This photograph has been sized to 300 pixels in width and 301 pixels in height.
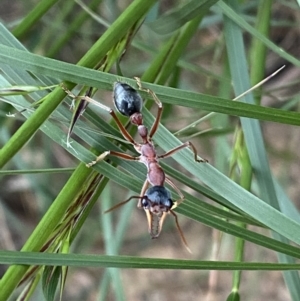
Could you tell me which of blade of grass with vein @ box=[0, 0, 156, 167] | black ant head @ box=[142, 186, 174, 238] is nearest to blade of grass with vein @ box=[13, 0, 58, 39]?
blade of grass with vein @ box=[0, 0, 156, 167]

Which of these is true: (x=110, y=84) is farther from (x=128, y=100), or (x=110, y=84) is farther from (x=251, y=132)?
(x=251, y=132)

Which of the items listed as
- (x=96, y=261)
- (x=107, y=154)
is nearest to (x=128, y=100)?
(x=107, y=154)

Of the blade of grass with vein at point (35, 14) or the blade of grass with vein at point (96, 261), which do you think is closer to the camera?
the blade of grass with vein at point (96, 261)

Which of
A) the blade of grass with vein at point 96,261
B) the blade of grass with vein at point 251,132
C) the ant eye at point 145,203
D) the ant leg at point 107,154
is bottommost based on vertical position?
the blade of grass with vein at point 96,261

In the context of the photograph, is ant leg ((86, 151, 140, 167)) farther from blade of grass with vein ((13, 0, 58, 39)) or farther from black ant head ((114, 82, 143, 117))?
blade of grass with vein ((13, 0, 58, 39))

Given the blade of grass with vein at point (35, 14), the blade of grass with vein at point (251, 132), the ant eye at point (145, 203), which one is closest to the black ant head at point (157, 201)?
the ant eye at point (145, 203)

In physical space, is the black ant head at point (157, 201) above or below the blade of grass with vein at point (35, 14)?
below

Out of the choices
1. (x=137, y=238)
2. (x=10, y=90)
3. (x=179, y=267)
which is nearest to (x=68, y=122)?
(x=10, y=90)

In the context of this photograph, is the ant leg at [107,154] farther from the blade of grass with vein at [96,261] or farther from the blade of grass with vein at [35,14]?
the blade of grass with vein at [35,14]
